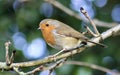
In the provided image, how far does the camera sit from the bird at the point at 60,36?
287 cm

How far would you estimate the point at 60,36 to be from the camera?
3.03 metres

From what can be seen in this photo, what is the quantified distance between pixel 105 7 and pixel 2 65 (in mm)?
2516

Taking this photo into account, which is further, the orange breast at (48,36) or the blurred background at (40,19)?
the blurred background at (40,19)

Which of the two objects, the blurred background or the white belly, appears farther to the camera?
the blurred background

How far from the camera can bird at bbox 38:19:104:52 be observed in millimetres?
2867

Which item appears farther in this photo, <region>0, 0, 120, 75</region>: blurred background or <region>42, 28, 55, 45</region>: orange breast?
<region>0, 0, 120, 75</region>: blurred background

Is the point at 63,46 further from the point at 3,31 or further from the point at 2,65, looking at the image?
the point at 3,31

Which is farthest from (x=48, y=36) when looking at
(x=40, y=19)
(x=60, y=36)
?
(x=40, y=19)

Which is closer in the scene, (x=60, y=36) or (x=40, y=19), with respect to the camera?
(x=60, y=36)

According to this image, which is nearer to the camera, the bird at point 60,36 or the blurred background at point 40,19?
the bird at point 60,36

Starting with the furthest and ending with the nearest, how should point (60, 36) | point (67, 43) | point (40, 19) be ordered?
1. point (40, 19)
2. point (60, 36)
3. point (67, 43)

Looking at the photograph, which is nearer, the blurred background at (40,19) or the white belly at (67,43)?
the white belly at (67,43)

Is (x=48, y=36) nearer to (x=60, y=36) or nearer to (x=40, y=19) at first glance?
(x=60, y=36)

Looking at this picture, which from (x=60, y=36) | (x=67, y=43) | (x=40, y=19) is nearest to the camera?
(x=67, y=43)
